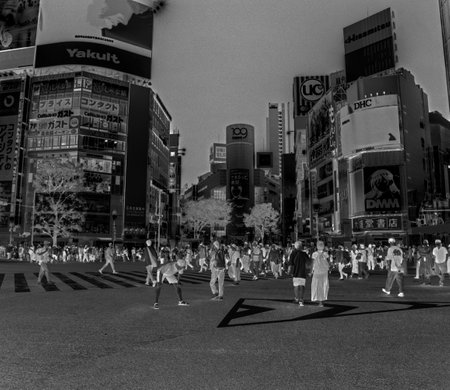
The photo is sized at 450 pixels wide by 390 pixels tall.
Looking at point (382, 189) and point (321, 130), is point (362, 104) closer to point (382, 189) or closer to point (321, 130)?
point (382, 189)

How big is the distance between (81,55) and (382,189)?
171 feet

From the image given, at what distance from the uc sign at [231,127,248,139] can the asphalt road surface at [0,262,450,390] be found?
451ft

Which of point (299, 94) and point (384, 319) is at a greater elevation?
point (299, 94)

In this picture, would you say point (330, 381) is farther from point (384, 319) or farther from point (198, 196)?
point (198, 196)

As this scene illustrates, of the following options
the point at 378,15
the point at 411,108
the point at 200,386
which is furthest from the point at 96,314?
the point at 378,15

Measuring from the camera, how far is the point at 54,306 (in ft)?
35.4

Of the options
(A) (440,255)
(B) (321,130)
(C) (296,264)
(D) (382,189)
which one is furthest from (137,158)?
(C) (296,264)

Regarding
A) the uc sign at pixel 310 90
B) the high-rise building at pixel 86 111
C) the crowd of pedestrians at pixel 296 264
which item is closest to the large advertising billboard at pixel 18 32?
the high-rise building at pixel 86 111

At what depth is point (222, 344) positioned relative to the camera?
680cm

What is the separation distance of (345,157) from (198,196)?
336 ft

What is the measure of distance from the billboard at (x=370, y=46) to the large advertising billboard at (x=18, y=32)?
185 feet

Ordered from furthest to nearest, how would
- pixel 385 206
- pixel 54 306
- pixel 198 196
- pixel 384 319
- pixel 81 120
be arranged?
pixel 198 196
pixel 81 120
pixel 385 206
pixel 54 306
pixel 384 319

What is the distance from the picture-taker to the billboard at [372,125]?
199 feet

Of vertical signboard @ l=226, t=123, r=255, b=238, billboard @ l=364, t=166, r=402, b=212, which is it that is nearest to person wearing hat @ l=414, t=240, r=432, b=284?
billboard @ l=364, t=166, r=402, b=212
